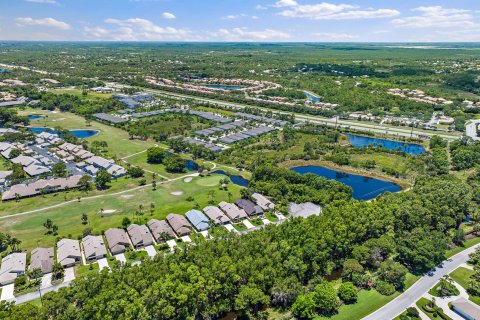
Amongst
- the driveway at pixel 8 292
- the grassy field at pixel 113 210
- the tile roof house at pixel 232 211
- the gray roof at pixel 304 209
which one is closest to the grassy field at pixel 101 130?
the grassy field at pixel 113 210

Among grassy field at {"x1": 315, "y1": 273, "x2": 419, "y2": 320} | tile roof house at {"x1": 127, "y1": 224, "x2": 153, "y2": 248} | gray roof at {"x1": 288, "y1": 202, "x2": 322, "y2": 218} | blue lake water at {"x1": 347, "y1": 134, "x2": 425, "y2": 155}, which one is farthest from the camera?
blue lake water at {"x1": 347, "y1": 134, "x2": 425, "y2": 155}

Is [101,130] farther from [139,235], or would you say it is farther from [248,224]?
[248,224]

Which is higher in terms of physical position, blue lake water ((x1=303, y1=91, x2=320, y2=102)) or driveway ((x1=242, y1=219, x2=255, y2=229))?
blue lake water ((x1=303, y1=91, x2=320, y2=102))

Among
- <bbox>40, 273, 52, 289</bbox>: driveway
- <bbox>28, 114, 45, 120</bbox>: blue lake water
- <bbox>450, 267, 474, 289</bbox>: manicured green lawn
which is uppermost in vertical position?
<bbox>28, 114, 45, 120</bbox>: blue lake water

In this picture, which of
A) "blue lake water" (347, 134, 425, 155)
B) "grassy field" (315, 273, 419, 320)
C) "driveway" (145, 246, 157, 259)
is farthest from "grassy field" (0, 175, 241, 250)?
"blue lake water" (347, 134, 425, 155)

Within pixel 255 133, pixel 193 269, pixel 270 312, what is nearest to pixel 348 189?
pixel 270 312

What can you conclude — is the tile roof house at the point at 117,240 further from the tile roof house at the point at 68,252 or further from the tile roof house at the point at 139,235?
the tile roof house at the point at 68,252

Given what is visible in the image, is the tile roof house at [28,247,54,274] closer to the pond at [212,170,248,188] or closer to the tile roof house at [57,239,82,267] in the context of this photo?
the tile roof house at [57,239,82,267]
